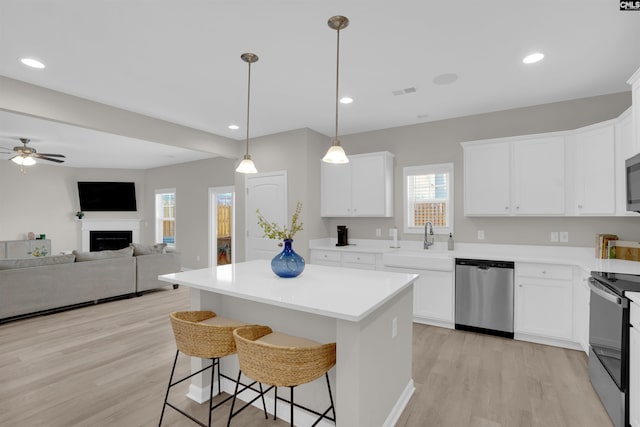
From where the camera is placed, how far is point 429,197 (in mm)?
4555

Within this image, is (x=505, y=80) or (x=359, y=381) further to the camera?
(x=505, y=80)

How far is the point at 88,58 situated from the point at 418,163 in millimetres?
3977

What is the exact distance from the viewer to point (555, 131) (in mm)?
3729

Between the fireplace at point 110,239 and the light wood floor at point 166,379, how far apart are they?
5.18 meters

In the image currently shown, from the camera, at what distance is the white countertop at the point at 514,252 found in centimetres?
292

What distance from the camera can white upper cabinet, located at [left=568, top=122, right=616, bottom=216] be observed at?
10.1 ft

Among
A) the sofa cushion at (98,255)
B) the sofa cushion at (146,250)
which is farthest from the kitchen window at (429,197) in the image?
the sofa cushion at (98,255)

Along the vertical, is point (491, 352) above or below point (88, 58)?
below

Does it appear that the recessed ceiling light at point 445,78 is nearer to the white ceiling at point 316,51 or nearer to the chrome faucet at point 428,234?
the white ceiling at point 316,51

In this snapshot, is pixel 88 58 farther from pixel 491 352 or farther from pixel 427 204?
pixel 491 352

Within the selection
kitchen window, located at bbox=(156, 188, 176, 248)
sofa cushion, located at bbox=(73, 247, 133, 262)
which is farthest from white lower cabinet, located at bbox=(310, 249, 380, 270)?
kitchen window, located at bbox=(156, 188, 176, 248)

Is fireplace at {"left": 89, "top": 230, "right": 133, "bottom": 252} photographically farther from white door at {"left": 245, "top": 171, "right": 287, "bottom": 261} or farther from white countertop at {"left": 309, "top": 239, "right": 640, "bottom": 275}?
white countertop at {"left": 309, "top": 239, "right": 640, "bottom": 275}

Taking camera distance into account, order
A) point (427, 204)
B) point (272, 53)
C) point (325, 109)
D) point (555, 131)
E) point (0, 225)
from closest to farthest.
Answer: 1. point (272, 53)
2. point (555, 131)
3. point (325, 109)
4. point (427, 204)
5. point (0, 225)

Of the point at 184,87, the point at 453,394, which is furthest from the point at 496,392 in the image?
the point at 184,87
